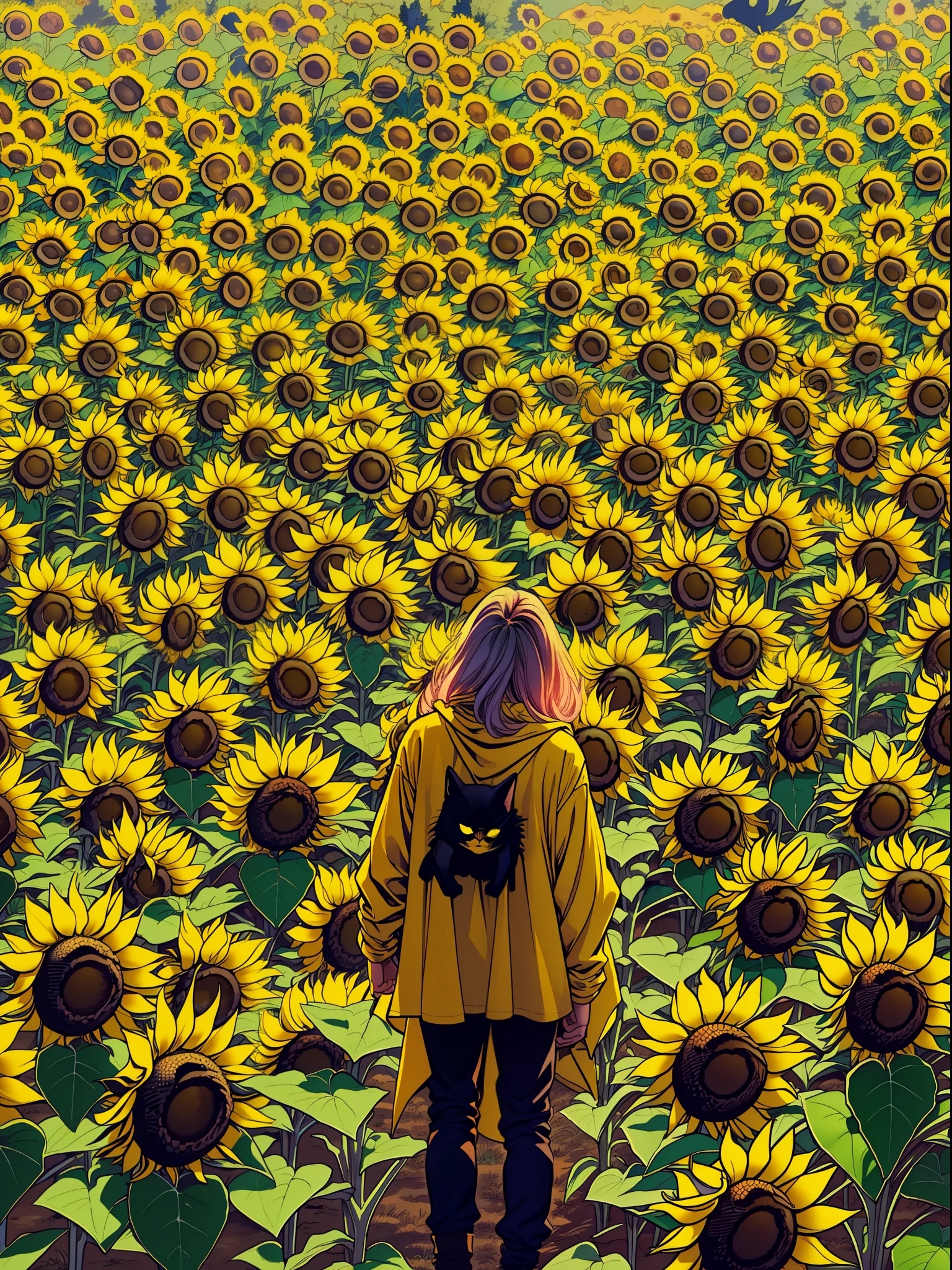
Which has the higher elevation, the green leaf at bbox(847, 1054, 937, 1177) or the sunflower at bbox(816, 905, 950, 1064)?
the sunflower at bbox(816, 905, 950, 1064)

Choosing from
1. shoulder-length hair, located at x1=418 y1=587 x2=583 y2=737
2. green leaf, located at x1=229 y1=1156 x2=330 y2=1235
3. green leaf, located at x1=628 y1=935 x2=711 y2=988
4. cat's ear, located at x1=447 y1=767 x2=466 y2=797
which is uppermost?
shoulder-length hair, located at x1=418 y1=587 x2=583 y2=737

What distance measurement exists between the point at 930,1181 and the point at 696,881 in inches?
38.3

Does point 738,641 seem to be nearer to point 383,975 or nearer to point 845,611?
point 845,611

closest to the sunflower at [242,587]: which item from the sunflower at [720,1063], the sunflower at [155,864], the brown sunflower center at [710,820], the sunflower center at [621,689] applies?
the sunflower at [155,864]

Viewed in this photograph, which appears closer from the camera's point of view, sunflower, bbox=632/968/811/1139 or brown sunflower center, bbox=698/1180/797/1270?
brown sunflower center, bbox=698/1180/797/1270

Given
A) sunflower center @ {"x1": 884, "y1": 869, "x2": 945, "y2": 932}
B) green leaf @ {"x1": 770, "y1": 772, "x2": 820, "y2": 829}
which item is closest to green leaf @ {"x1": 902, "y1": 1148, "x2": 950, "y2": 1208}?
sunflower center @ {"x1": 884, "y1": 869, "x2": 945, "y2": 932}

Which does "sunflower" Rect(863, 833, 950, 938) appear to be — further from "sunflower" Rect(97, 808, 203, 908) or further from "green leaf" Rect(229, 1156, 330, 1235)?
"sunflower" Rect(97, 808, 203, 908)

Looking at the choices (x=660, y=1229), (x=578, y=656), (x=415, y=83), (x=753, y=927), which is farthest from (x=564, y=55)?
(x=660, y=1229)

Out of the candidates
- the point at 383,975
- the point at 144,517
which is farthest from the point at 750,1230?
the point at 144,517

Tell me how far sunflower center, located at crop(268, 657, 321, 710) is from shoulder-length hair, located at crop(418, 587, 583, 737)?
4.51 feet

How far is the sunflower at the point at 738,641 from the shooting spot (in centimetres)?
405

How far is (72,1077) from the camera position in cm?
224

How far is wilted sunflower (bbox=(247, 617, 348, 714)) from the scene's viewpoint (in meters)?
3.68

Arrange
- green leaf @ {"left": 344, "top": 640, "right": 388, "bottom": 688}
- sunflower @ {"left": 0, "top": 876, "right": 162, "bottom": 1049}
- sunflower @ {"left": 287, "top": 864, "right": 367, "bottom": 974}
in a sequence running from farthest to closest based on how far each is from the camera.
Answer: green leaf @ {"left": 344, "top": 640, "right": 388, "bottom": 688}, sunflower @ {"left": 287, "top": 864, "right": 367, "bottom": 974}, sunflower @ {"left": 0, "top": 876, "right": 162, "bottom": 1049}
